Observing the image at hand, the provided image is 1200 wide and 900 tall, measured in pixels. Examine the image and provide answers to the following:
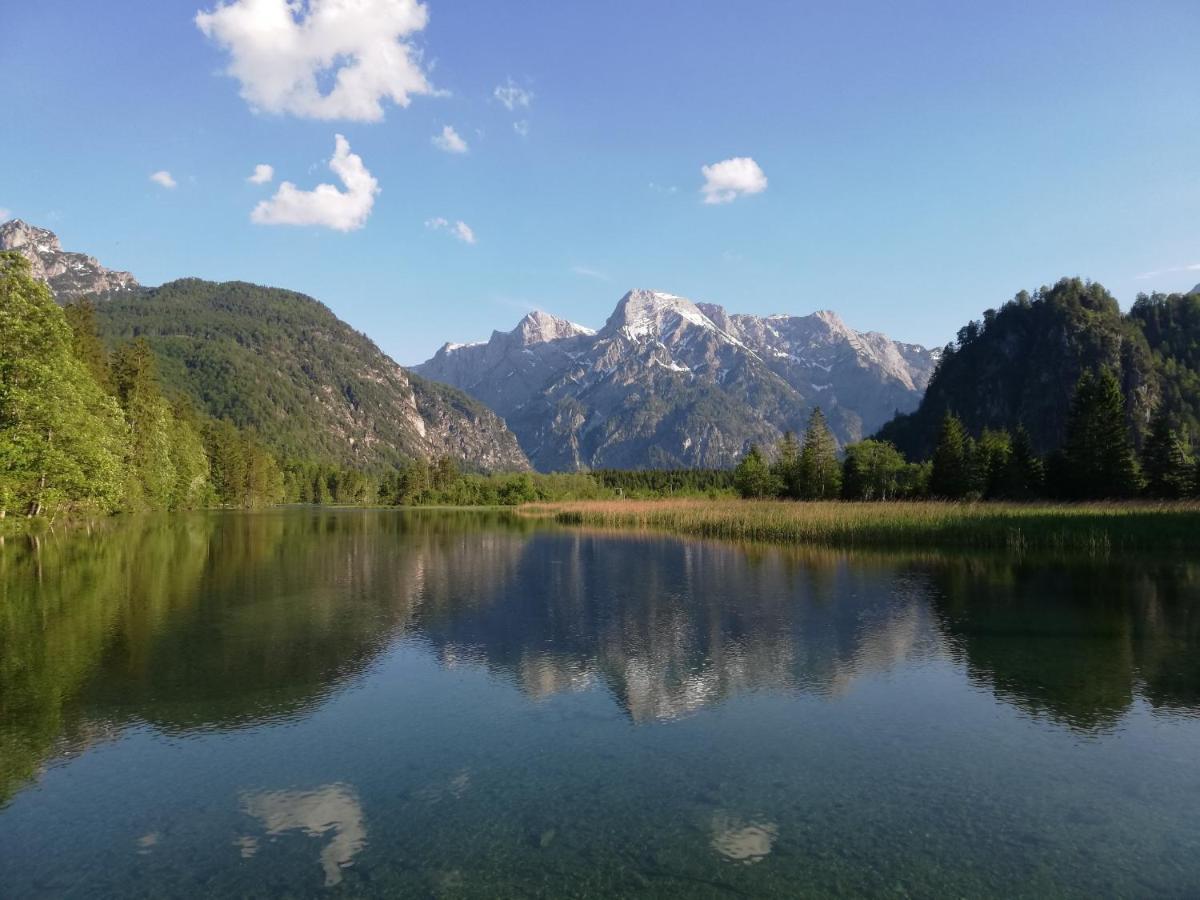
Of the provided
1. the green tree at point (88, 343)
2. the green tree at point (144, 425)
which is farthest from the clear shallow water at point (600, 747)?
the green tree at point (144, 425)

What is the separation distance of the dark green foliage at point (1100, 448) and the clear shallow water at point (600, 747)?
41539mm

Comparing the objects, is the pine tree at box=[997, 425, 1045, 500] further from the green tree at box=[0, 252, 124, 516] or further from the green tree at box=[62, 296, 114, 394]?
the green tree at box=[62, 296, 114, 394]

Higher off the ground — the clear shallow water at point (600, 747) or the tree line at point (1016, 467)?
the tree line at point (1016, 467)

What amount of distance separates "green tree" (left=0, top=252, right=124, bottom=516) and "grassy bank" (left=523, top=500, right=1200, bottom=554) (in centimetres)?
4510

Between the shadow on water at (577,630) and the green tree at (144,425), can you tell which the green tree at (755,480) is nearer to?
the shadow on water at (577,630)

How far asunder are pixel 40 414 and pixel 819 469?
80046 mm

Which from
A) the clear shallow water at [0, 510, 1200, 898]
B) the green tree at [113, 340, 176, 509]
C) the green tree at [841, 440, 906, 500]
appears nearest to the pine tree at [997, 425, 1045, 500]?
the green tree at [841, 440, 906, 500]

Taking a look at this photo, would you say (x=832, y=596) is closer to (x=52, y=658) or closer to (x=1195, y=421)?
(x=52, y=658)

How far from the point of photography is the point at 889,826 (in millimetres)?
8867

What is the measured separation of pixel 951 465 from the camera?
77562 millimetres

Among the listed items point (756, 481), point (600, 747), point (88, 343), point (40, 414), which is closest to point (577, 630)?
point (600, 747)

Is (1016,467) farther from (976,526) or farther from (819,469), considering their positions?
(976,526)

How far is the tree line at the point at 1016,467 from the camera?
5975 cm

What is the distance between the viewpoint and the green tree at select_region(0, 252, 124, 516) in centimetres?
3766
